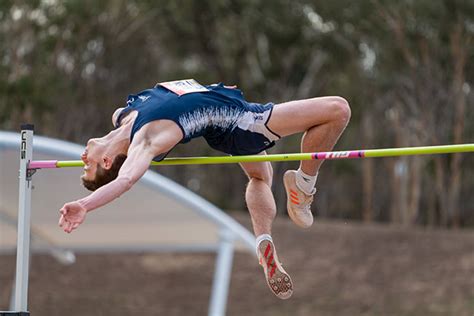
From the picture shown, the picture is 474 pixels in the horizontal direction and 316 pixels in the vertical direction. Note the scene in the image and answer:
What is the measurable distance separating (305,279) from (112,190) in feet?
52.4

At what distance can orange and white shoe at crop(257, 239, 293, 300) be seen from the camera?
8000 millimetres

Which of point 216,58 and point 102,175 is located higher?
point 216,58

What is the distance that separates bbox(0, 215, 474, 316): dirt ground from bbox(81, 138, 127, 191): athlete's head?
14.0m

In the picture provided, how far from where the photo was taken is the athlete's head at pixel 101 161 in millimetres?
7480

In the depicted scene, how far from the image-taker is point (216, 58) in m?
28.7

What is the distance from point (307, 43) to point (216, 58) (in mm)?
2605

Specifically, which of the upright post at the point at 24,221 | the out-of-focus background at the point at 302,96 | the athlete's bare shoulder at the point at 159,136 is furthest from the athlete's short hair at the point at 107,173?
the out-of-focus background at the point at 302,96

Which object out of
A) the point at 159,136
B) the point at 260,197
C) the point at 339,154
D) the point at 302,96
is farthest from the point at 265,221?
the point at 302,96

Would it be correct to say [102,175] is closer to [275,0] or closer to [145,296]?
[145,296]

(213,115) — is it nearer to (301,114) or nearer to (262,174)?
(301,114)

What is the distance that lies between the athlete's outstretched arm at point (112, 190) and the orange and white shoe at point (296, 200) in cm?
134

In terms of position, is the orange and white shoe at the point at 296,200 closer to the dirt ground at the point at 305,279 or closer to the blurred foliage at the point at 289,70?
the dirt ground at the point at 305,279

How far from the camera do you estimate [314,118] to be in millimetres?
7746

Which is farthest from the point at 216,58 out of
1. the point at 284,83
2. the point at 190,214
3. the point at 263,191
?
the point at 263,191
